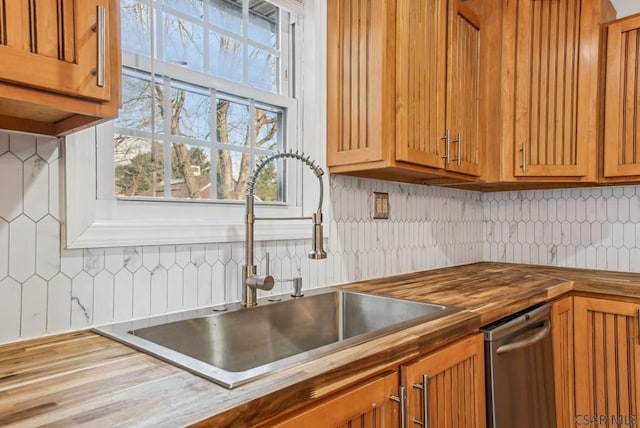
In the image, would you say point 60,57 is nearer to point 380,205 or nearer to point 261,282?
point 261,282

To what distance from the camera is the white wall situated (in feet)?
3.10

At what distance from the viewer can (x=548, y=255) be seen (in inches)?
98.7

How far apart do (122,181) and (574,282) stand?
6.06 feet

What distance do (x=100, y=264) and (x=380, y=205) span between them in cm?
122

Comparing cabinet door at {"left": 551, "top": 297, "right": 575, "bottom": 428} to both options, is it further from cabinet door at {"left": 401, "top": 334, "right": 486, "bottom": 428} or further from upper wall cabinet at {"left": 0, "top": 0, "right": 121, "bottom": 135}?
upper wall cabinet at {"left": 0, "top": 0, "right": 121, "bottom": 135}

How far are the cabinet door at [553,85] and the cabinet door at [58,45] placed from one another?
1.91m

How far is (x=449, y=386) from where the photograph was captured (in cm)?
111

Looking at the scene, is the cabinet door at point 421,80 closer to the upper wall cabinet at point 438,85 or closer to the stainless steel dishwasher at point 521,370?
the upper wall cabinet at point 438,85

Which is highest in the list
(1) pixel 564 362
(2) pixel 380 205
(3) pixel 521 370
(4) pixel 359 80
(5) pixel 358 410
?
(4) pixel 359 80

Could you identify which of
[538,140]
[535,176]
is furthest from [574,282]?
[538,140]

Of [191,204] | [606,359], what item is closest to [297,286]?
[191,204]

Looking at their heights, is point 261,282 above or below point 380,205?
below

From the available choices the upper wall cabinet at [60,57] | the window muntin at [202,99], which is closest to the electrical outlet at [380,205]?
the window muntin at [202,99]

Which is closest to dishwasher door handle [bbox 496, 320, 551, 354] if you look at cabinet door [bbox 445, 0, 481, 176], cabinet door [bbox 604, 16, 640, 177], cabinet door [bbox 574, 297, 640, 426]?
cabinet door [bbox 574, 297, 640, 426]
